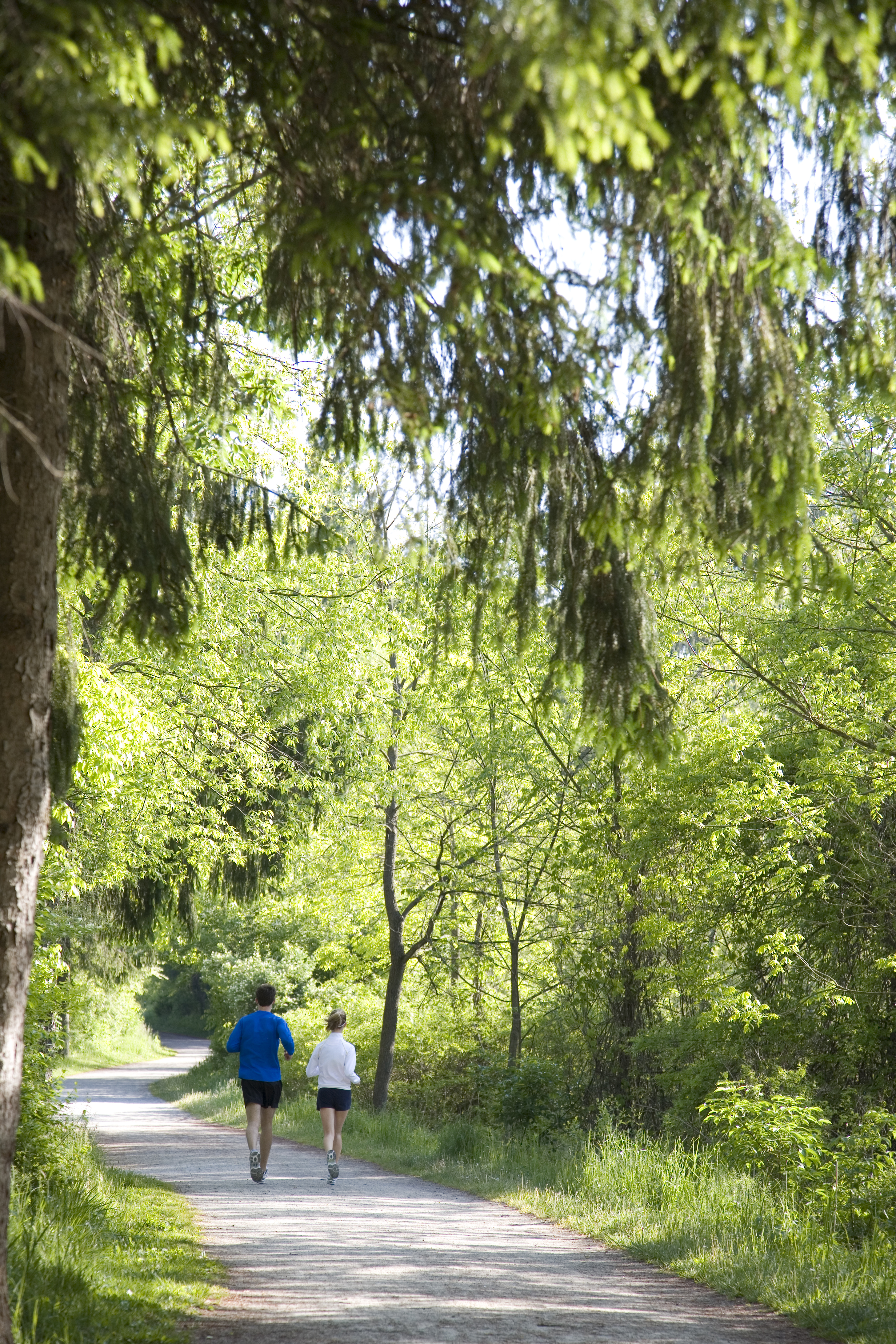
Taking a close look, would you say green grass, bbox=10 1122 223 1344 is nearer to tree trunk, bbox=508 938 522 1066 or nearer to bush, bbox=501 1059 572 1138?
bush, bbox=501 1059 572 1138

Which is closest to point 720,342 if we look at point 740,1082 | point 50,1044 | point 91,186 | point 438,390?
point 438,390

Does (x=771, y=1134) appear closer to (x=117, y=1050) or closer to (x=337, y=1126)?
(x=337, y=1126)

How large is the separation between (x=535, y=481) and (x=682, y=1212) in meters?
6.46

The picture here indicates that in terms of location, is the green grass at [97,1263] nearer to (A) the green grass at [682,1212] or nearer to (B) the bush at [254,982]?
(A) the green grass at [682,1212]

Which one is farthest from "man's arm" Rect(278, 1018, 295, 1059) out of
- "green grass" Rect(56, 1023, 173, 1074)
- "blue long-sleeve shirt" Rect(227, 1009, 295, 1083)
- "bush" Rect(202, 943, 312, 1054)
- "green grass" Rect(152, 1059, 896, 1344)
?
"green grass" Rect(56, 1023, 173, 1074)

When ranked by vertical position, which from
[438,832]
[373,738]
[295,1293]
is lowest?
[295,1293]

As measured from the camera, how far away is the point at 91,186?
5203 millimetres

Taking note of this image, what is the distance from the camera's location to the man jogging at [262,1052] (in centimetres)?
1055

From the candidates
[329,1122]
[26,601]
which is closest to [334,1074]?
[329,1122]

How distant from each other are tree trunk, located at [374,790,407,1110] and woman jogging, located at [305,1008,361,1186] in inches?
312

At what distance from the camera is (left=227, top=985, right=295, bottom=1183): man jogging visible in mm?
10547

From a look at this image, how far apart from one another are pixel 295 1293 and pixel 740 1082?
19.1ft

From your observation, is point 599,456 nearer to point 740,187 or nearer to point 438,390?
point 438,390

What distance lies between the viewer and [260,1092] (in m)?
10.6
